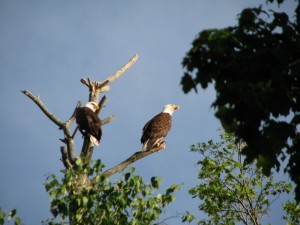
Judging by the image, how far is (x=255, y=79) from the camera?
2844mm

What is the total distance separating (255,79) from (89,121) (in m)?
5.77

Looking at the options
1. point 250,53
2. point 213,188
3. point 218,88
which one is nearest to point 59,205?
point 218,88

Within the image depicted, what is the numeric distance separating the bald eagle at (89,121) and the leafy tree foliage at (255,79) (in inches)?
203

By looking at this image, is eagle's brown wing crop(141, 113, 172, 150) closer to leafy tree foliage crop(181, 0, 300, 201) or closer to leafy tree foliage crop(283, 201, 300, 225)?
leafy tree foliage crop(283, 201, 300, 225)

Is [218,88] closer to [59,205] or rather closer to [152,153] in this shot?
[59,205]

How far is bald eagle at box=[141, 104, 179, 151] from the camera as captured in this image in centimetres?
887

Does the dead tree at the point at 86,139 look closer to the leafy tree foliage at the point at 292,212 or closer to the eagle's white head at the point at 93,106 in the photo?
the eagle's white head at the point at 93,106

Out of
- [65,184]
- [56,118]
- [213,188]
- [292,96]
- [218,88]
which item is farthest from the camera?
[213,188]

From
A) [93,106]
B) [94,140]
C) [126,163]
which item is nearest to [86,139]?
[94,140]

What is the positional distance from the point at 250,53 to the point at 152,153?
478 cm

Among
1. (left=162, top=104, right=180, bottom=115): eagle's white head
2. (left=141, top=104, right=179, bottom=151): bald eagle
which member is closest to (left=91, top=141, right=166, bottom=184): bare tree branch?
(left=141, top=104, right=179, bottom=151): bald eagle

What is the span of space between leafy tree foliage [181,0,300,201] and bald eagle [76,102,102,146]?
5151mm

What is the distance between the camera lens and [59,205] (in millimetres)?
4309

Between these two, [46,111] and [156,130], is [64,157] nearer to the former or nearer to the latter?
[46,111]
